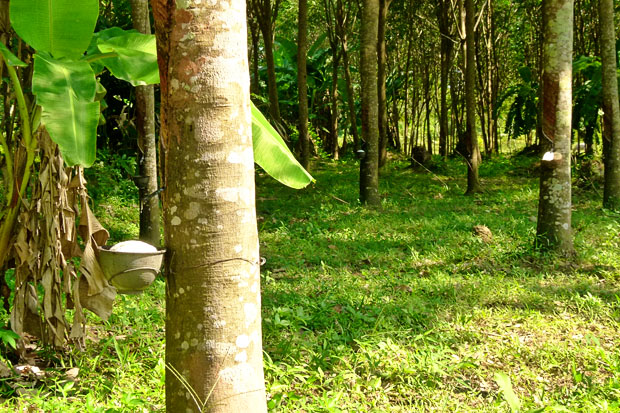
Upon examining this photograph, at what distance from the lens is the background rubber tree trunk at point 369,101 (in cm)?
924

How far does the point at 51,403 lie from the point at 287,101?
13.6 metres

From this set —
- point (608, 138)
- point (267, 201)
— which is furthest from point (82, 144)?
point (608, 138)

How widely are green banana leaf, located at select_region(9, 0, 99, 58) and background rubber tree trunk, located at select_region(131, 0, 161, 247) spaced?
3011 millimetres

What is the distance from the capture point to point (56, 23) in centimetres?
286

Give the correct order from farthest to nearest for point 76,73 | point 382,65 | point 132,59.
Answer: point 382,65
point 132,59
point 76,73

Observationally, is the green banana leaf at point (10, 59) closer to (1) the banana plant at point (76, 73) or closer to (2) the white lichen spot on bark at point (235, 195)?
(1) the banana plant at point (76, 73)

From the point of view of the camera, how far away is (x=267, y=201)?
10328mm

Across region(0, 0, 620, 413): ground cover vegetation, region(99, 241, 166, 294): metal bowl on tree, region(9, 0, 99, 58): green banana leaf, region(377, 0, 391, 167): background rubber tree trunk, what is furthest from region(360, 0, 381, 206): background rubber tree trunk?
region(99, 241, 166, 294): metal bowl on tree

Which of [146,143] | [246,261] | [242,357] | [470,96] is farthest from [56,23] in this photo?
[470,96]

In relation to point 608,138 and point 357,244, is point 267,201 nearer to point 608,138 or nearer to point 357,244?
point 357,244

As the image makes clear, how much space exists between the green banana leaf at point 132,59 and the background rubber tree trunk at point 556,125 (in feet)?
14.5

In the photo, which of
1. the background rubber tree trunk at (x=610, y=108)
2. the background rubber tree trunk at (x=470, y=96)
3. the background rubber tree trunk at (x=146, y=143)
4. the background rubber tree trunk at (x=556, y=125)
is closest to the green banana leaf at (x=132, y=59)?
the background rubber tree trunk at (x=146, y=143)

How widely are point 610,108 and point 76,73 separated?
8.26 metres

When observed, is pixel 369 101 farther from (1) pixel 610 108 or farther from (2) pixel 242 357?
(2) pixel 242 357
